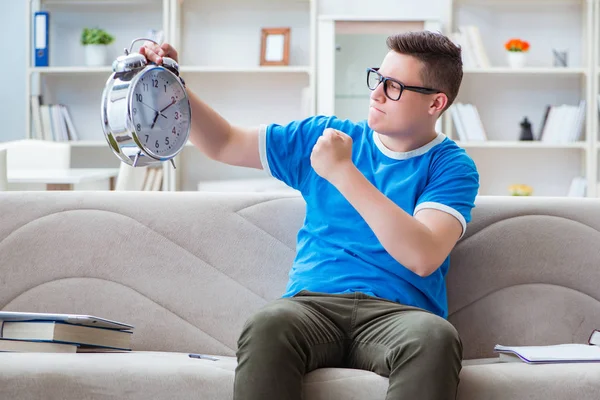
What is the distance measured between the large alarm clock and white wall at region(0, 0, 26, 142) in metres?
4.07

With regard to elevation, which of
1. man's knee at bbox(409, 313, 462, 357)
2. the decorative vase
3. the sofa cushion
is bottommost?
the sofa cushion

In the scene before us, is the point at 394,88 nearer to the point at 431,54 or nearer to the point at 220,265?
the point at 431,54

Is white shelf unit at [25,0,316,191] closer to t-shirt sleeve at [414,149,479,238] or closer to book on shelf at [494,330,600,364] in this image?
t-shirt sleeve at [414,149,479,238]

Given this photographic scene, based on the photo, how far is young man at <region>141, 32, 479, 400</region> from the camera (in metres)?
1.34

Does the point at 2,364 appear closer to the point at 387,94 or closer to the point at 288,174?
the point at 288,174

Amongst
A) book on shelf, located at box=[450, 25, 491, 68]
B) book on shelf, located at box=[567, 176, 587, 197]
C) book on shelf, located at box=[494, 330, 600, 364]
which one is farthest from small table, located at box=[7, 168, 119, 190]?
book on shelf, located at box=[567, 176, 587, 197]

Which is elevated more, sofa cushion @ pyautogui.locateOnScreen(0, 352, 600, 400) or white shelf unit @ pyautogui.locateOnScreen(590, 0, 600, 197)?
white shelf unit @ pyautogui.locateOnScreen(590, 0, 600, 197)

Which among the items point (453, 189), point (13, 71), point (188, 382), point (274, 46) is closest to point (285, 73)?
point (274, 46)

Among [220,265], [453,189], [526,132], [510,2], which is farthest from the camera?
[510,2]

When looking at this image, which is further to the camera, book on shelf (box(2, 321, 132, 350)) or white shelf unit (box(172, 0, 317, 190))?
white shelf unit (box(172, 0, 317, 190))

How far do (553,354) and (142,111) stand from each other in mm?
899

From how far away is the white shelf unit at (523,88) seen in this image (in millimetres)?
5207

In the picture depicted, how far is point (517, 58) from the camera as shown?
502 cm

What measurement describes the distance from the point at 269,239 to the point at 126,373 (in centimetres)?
54
